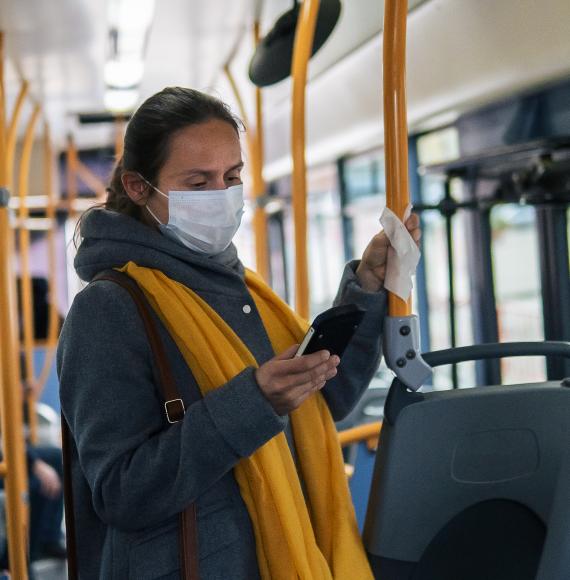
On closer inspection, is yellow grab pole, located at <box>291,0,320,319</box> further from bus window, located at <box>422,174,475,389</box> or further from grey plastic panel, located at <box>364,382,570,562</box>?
bus window, located at <box>422,174,475,389</box>

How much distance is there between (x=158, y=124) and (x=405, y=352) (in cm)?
55

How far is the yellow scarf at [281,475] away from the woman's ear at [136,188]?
0.44ft

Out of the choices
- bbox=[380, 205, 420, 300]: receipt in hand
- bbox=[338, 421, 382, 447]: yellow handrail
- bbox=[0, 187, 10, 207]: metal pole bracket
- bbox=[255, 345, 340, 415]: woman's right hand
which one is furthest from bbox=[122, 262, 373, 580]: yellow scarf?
bbox=[0, 187, 10, 207]: metal pole bracket

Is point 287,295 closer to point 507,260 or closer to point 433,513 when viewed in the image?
point 507,260

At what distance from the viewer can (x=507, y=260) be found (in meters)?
4.07

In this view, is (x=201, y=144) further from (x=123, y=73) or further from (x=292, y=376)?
(x=123, y=73)

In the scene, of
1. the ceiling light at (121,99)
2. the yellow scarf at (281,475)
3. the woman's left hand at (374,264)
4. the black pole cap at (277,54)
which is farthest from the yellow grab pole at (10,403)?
the ceiling light at (121,99)

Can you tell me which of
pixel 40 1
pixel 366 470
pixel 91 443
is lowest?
pixel 366 470

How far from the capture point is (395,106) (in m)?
1.38

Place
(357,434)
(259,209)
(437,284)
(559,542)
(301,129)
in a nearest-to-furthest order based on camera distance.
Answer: (559,542) < (301,129) < (357,434) < (259,209) < (437,284)

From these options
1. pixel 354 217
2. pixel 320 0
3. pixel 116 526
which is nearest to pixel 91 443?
pixel 116 526

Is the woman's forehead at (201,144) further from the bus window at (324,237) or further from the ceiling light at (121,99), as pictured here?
the bus window at (324,237)

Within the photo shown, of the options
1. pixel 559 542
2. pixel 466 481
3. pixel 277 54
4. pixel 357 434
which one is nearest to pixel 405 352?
pixel 466 481

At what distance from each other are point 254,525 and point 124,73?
12.8 ft
